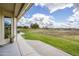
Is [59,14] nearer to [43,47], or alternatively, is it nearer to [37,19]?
[37,19]

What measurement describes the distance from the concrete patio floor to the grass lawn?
0.07m

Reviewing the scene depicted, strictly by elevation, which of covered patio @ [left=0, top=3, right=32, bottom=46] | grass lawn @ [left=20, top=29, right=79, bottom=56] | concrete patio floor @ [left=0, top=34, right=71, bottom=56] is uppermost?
covered patio @ [left=0, top=3, right=32, bottom=46]

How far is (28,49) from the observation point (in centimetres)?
416

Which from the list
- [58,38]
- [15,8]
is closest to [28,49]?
[58,38]

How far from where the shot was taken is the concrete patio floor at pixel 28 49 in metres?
4.09

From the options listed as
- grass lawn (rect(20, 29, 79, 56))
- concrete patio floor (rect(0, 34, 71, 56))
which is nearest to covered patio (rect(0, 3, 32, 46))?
concrete patio floor (rect(0, 34, 71, 56))

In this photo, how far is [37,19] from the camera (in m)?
4.11

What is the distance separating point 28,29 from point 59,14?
24.4 inches

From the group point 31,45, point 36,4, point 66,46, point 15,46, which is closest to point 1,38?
point 15,46

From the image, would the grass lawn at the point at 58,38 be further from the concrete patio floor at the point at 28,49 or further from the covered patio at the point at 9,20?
the covered patio at the point at 9,20

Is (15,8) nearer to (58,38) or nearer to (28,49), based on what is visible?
(28,49)

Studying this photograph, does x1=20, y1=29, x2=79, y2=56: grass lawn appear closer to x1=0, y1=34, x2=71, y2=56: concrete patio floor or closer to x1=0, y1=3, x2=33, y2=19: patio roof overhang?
x1=0, y1=34, x2=71, y2=56: concrete patio floor

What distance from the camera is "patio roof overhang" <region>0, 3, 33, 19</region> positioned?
13.4 ft

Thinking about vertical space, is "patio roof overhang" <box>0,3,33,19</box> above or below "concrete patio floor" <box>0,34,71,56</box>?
above
